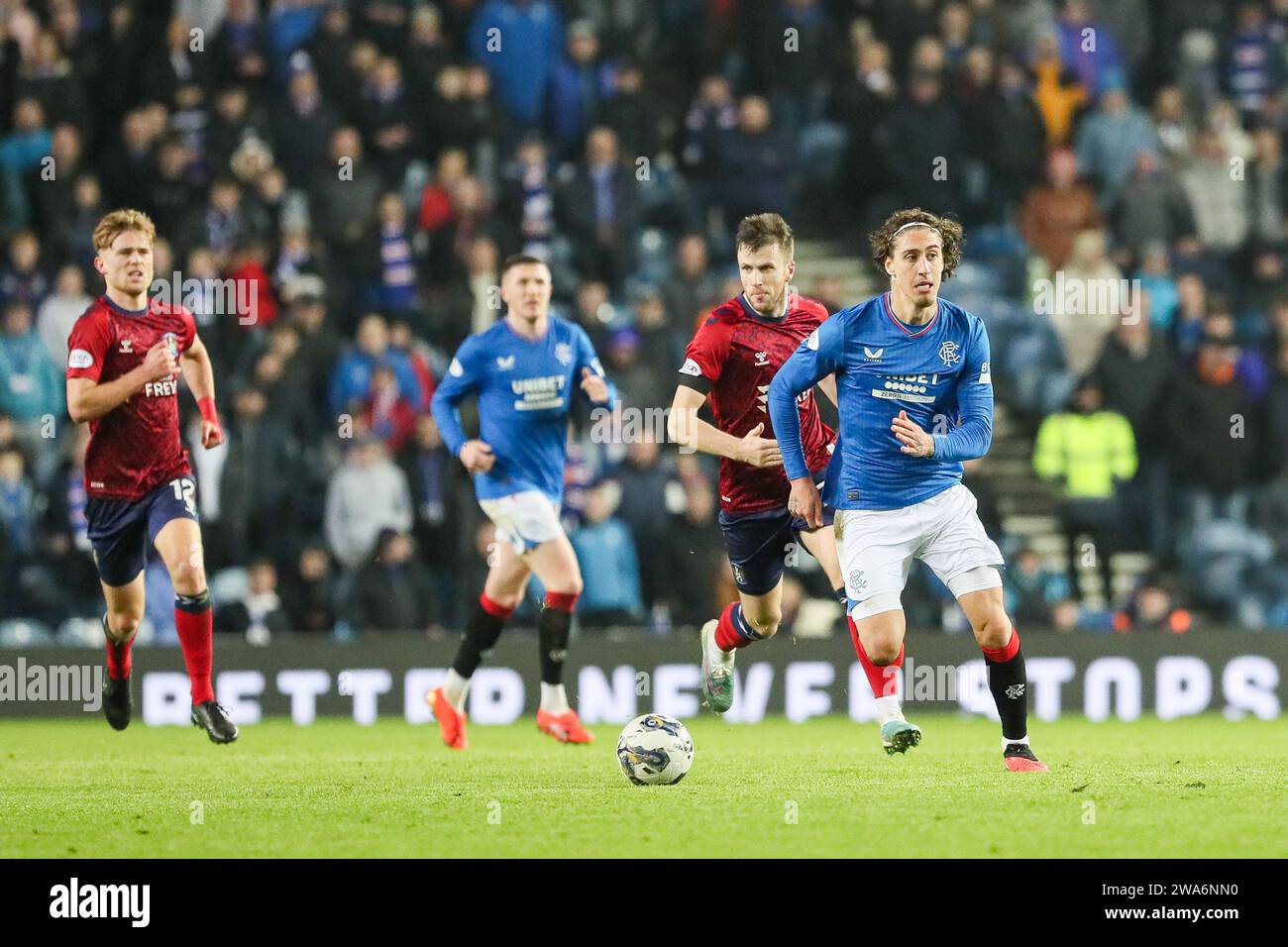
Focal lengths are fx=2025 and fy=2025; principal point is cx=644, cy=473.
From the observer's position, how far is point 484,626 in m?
11.7

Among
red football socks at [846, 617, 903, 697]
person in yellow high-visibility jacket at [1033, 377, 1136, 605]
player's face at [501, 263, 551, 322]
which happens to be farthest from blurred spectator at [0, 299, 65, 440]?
red football socks at [846, 617, 903, 697]

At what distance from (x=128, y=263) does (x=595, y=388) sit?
2.59 m

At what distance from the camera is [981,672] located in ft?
46.9

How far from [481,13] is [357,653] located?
22.6 feet

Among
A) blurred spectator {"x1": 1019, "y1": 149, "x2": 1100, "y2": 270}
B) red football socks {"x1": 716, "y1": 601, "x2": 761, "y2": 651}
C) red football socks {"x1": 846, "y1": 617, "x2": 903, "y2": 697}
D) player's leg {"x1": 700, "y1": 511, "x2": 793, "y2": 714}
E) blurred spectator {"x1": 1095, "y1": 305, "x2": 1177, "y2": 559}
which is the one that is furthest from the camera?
blurred spectator {"x1": 1019, "y1": 149, "x2": 1100, "y2": 270}

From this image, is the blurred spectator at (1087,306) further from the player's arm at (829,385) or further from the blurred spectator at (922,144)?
the player's arm at (829,385)

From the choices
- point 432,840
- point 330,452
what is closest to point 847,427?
point 432,840

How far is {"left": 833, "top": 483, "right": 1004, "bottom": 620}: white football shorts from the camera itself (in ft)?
29.4

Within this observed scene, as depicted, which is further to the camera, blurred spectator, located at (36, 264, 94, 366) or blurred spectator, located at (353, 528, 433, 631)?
blurred spectator, located at (36, 264, 94, 366)

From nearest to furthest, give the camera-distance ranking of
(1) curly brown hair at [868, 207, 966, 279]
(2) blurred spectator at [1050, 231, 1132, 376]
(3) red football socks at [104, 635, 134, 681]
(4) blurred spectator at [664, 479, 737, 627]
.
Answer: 1. (1) curly brown hair at [868, 207, 966, 279]
2. (3) red football socks at [104, 635, 134, 681]
3. (4) blurred spectator at [664, 479, 737, 627]
4. (2) blurred spectator at [1050, 231, 1132, 376]

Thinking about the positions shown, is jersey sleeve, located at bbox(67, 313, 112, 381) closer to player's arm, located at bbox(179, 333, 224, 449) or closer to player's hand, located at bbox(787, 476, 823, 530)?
player's arm, located at bbox(179, 333, 224, 449)

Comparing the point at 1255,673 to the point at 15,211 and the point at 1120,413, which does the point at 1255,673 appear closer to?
the point at 1120,413

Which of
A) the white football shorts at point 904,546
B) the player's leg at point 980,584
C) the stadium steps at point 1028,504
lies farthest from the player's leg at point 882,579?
the stadium steps at point 1028,504

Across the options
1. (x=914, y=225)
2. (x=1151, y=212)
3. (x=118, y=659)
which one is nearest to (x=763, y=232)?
Result: (x=914, y=225)
